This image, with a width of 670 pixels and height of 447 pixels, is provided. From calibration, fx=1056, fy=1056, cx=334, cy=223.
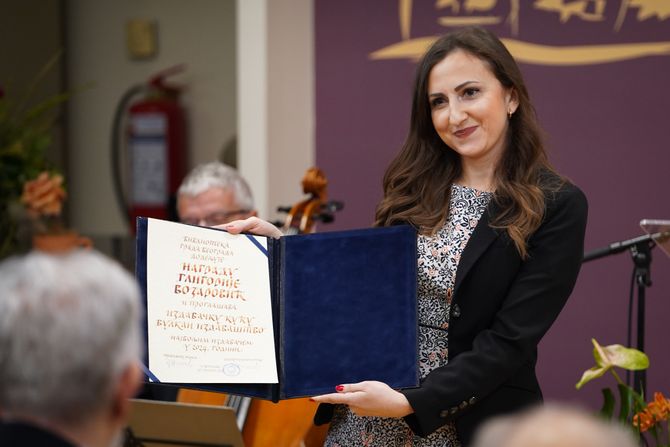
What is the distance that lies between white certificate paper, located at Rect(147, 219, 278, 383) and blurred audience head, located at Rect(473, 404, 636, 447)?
102cm

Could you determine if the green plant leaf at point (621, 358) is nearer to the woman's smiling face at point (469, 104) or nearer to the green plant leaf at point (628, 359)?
the green plant leaf at point (628, 359)

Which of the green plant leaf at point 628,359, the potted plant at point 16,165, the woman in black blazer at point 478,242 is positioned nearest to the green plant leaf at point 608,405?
the green plant leaf at point 628,359

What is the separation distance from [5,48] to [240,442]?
3.53 meters

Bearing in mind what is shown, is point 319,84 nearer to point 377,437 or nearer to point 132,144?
point 132,144

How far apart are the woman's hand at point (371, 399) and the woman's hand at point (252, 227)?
319 mm

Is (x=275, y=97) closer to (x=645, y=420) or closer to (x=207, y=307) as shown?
(x=645, y=420)

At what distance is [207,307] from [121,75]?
409cm

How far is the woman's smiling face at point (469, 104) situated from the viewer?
6.57 feet

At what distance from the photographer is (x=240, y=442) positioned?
99.2 inches

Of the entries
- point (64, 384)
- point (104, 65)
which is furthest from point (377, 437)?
point (104, 65)

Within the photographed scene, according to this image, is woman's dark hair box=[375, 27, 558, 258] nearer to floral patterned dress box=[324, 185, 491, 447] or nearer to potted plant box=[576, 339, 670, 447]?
floral patterned dress box=[324, 185, 491, 447]

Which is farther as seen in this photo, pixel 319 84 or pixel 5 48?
pixel 5 48

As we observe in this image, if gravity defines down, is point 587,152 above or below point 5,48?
below

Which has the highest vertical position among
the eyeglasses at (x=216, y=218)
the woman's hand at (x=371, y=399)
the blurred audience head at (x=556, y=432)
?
the blurred audience head at (x=556, y=432)
